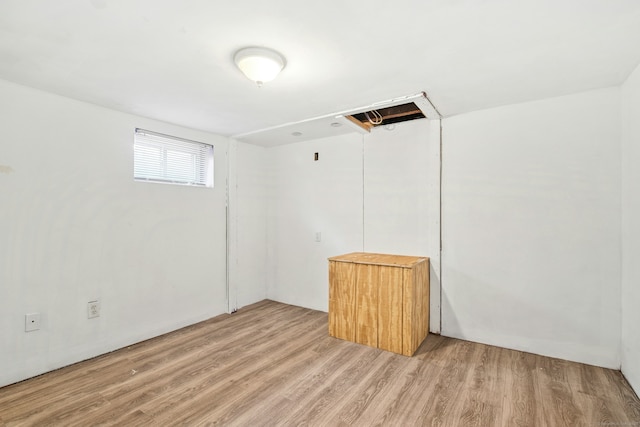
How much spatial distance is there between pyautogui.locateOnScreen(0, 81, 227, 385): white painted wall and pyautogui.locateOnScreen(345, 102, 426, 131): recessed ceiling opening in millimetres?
1920

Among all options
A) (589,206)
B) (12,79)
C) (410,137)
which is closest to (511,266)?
(589,206)

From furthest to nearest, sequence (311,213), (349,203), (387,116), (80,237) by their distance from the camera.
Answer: (311,213) → (349,203) → (387,116) → (80,237)

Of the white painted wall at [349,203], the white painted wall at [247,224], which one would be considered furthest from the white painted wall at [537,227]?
the white painted wall at [247,224]

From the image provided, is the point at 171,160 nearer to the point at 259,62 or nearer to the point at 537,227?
the point at 259,62

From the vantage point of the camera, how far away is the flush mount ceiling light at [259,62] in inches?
70.0

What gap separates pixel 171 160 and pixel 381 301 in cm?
264

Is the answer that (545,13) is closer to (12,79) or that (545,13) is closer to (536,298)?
(536,298)

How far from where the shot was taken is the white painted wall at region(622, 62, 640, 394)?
6.66 feet

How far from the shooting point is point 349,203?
144 inches

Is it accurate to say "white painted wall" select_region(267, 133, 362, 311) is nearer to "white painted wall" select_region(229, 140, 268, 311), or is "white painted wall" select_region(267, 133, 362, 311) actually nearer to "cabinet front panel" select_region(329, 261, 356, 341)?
"white painted wall" select_region(229, 140, 268, 311)

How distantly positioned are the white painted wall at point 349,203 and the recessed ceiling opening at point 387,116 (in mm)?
85

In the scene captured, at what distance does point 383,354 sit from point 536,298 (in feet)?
4.62

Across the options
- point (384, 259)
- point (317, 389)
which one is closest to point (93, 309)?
point (317, 389)

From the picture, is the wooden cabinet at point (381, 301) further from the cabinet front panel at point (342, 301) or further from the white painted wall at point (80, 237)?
the white painted wall at point (80, 237)
